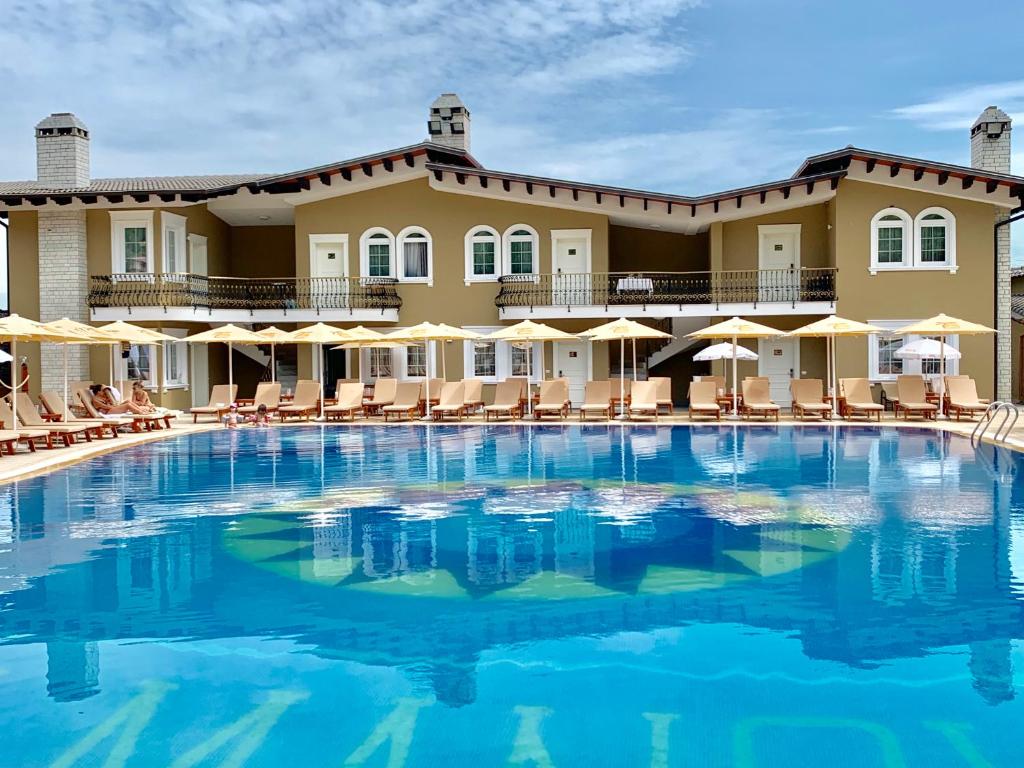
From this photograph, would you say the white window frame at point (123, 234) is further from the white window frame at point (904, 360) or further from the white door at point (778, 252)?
the white window frame at point (904, 360)

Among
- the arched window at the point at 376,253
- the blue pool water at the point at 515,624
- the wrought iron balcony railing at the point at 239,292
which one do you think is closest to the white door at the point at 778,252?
the wrought iron balcony railing at the point at 239,292

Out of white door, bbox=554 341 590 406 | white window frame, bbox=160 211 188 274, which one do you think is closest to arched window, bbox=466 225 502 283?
white door, bbox=554 341 590 406

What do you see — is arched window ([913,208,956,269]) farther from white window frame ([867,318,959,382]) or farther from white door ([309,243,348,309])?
white door ([309,243,348,309])

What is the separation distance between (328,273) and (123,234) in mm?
5398

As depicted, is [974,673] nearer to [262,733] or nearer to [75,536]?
[262,733]

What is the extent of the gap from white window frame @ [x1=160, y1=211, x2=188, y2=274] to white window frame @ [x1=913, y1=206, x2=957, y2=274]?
62.7 ft

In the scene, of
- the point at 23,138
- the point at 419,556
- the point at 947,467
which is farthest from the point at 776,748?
the point at 23,138

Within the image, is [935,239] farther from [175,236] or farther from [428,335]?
[175,236]

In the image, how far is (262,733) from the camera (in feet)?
15.9

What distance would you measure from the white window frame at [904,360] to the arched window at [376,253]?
1269cm

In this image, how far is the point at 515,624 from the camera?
6.46 m

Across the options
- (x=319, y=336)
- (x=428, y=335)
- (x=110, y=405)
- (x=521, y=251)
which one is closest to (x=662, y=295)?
(x=521, y=251)

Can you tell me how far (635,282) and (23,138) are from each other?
58.1ft

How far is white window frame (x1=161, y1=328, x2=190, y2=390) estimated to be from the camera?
24562 millimetres
